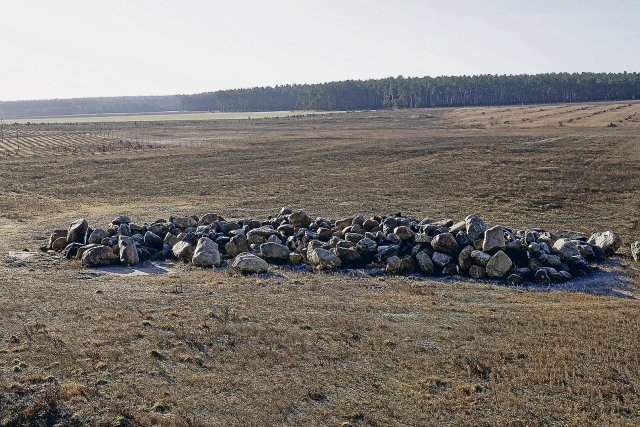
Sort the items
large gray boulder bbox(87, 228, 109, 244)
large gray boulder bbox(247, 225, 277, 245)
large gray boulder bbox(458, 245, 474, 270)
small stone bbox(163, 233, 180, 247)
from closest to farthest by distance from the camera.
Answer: large gray boulder bbox(458, 245, 474, 270)
large gray boulder bbox(247, 225, 277, 245)
small stone bbox(163, 233, 180, 247)
large gray boulder bbox(87, 228, 109, 244)

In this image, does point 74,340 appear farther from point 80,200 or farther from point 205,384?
point 80,200

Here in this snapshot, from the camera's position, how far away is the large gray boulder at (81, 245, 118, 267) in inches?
928

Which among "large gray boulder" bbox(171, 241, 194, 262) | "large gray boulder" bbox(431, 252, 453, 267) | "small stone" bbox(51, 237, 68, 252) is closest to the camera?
"large gray boulder" bbox(431, 252, 453, 267)

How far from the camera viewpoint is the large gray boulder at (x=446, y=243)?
22969mm

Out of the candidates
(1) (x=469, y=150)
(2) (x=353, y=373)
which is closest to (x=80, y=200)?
(2) (x=353, y=373)

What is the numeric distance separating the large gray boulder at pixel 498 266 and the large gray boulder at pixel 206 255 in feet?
34.0

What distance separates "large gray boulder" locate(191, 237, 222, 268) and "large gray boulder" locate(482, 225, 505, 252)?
406 inches

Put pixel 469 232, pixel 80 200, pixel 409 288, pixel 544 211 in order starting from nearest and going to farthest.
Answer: pixel 409 288
pixel 469 232
pixel 544 211
pixel 80 200

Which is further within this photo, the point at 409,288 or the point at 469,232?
the point at 469,232

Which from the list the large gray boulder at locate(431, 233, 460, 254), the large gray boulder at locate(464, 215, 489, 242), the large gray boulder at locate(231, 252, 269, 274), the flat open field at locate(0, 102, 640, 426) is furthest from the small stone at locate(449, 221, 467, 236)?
the large gray boulder at locate(231, 252, 269, 274)

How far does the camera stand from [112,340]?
14.3 m

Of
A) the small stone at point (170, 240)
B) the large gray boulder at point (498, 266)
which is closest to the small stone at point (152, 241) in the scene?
the small stone at point (170, 240)

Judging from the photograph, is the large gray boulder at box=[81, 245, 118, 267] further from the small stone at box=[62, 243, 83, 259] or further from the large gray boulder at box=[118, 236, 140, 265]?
the small stone at box=[62, 243, 83, 259]

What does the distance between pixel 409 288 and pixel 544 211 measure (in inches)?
691
